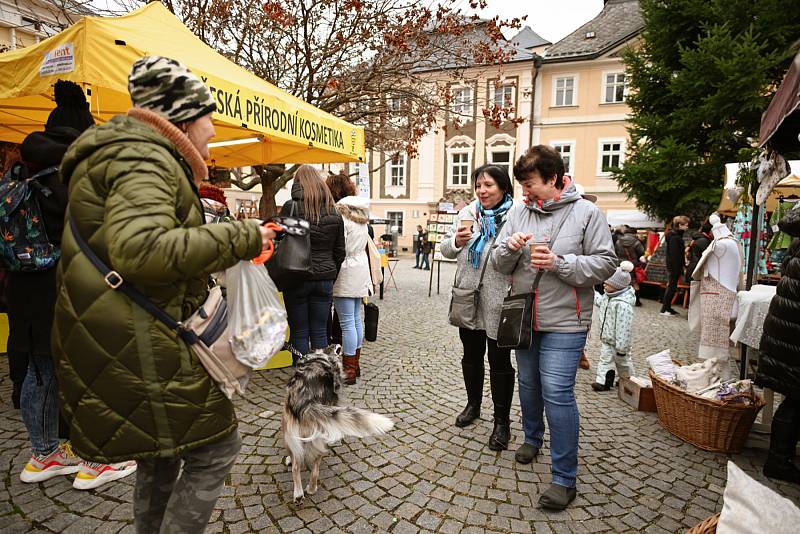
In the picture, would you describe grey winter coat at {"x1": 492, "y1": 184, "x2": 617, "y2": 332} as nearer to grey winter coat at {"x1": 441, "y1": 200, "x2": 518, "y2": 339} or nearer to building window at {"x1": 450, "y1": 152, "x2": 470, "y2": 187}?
grey winter coat at {"x1": 441, "y1": 200, "x2": 518, "y2": 339}

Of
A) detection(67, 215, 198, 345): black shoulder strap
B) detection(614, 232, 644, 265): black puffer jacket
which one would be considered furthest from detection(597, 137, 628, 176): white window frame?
detection(67, 215, 198, 345): black shoulder strap

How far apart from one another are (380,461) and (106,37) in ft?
11.0

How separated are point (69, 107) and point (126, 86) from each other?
373 mm

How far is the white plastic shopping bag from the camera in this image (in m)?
1.49

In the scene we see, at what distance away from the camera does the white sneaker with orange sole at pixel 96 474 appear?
256cm

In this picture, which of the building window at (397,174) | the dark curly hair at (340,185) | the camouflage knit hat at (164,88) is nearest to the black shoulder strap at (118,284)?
the camouflage knit hat at (164,88)

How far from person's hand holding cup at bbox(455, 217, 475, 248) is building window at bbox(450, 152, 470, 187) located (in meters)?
26.1

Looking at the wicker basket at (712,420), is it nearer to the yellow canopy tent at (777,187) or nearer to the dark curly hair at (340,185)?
the dark curly hair at (340,185)

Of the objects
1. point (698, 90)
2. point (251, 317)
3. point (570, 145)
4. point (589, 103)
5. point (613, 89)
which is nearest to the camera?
point (251, 317)

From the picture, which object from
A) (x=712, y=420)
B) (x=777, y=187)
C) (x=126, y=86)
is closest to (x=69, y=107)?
(x=126, y=86)

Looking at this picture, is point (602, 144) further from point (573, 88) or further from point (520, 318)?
point (520, 318)

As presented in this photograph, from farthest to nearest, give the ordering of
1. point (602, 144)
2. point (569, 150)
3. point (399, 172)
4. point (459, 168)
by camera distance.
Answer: point (399, 172) → point (459, 168) → point (569, 150) → point (602, 144)

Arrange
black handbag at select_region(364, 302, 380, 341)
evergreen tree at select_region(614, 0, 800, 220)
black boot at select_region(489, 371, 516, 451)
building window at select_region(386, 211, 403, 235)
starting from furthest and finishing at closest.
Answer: building window at select_region(386, 211, 403, 235)
evergreen tree at select_region(614, 0, 800, 220)
black handbag at select_region(364, 302, 380, 341)
black boot at select_region(489, 371, 516, 451)

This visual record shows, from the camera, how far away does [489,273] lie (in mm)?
3193
